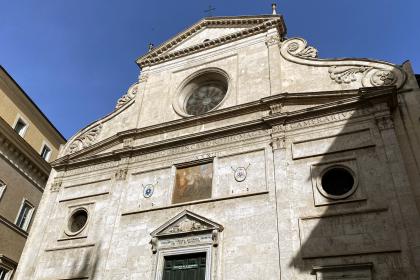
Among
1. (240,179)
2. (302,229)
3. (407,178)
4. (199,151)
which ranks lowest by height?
(302,229)

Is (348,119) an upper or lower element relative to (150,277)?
upper

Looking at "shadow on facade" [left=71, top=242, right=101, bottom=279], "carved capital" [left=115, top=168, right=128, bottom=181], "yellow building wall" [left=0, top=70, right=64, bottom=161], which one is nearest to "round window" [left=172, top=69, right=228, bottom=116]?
"carved capital" [left=115, top=168, right=128, bottom=181]

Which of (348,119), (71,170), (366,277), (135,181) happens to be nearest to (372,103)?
(348,119)

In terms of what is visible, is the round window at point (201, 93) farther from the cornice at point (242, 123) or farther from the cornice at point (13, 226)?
the cornice at point (13, 226)

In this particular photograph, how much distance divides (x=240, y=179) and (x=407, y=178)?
492cm

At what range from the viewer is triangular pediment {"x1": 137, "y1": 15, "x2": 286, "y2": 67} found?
1741 cm

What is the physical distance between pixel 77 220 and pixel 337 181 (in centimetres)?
980

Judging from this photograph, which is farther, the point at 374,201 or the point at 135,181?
the point at 135,181

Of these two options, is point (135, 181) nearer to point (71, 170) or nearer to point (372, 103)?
point (71, 170)

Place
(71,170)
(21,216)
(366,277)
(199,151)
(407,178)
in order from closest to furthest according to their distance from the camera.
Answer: (366,277) < (407,178) < (199,151) < (71,170) < (21,216)

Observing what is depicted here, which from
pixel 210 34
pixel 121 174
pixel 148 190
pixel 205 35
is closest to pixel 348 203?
pixel 148 190

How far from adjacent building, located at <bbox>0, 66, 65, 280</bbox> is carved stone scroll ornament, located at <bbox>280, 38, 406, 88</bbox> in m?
12.9

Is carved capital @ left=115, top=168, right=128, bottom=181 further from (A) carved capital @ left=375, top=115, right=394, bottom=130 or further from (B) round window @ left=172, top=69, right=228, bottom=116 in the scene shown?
(A) carved capital @ left=375, top=115, right=394, bottom=130

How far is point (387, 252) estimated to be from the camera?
10.1m
